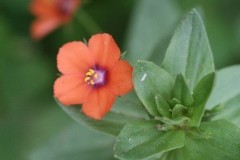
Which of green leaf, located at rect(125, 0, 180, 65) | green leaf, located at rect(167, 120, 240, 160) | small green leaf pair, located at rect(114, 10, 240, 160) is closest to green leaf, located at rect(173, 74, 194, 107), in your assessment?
small green leaf pair, located at rect(114, 10, 240, 160)

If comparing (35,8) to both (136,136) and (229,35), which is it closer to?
(229,35)

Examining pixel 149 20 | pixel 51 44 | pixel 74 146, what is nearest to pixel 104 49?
pixel 74 146

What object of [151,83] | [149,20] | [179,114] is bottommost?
[149,20]

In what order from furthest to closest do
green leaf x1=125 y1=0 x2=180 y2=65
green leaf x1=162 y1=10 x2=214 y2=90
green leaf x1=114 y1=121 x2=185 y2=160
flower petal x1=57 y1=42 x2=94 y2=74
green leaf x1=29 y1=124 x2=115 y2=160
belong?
green leaf x1=125 y1=0 x2=180 y2=65, green leaf x1=29 y1=124 x2=115 y2=160, green leaf x1=162 y1=10 x2=214 y2=90, flower petal x1=57 y1=42 x2=94 y2=74, green leaf x1=114 y1=121 x2=185 y2=160

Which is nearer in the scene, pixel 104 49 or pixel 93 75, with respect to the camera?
pixel 104 49

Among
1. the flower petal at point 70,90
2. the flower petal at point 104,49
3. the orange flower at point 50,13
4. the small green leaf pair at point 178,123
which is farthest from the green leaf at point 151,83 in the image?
the orange flower at point 50,13

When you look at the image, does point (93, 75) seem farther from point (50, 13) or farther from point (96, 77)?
point (50, 13)

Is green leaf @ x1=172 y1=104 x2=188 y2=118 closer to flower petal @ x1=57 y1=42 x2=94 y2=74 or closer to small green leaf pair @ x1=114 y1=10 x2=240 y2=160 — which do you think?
small green leaf pair @ x1=114 y1=10 x2=240 y2=160

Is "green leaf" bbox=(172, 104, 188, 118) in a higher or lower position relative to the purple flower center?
lower
